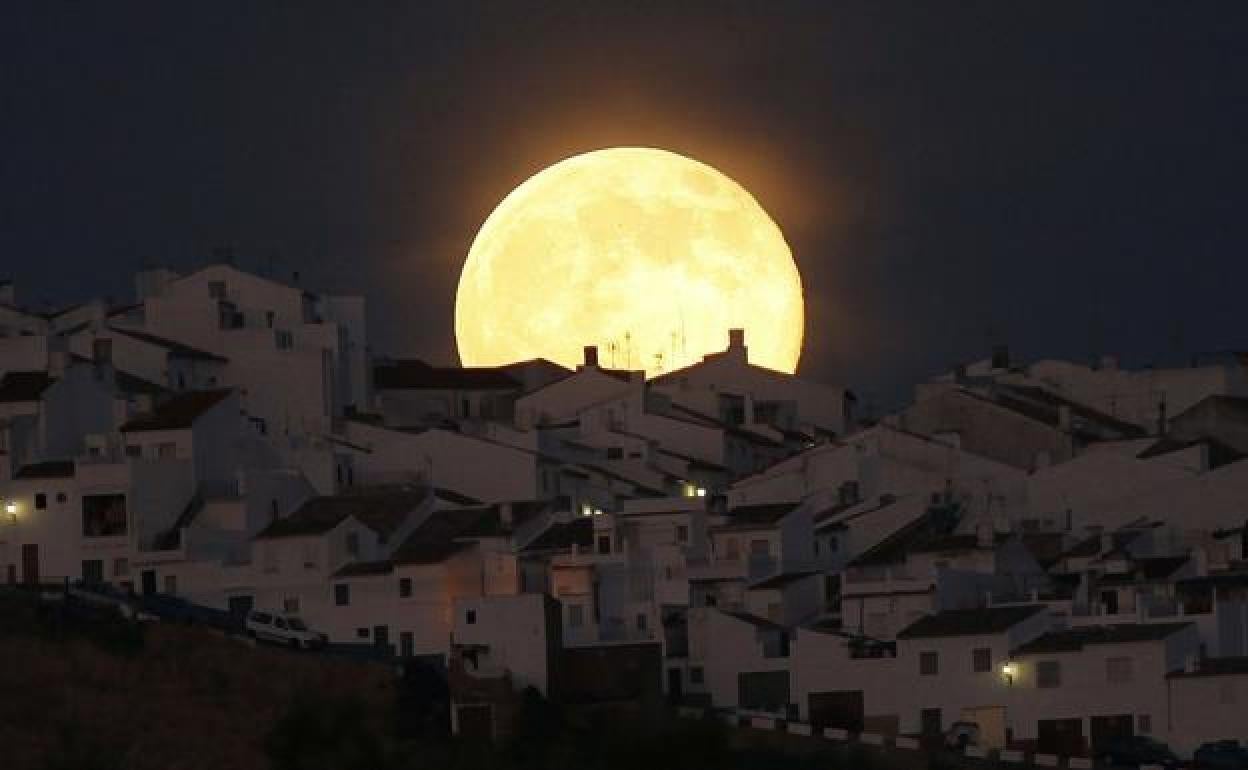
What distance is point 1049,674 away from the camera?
80062mm

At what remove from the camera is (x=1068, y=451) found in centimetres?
10600

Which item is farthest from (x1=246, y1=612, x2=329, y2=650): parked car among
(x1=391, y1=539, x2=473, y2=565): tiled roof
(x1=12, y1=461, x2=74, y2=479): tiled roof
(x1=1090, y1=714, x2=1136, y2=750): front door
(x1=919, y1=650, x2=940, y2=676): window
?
(x1=1090, y1=714, x2=1136, y2=750): front door

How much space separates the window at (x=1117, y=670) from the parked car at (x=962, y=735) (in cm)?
226

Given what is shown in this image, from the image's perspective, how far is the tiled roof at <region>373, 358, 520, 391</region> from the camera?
113 metres

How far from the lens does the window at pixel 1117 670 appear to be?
260 ft

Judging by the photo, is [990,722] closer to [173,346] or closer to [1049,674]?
[1049,674]

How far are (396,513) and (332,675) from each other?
8.02m

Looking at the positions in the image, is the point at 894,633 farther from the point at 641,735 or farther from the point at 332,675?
the point at 641,735

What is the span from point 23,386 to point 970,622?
71.9 feet

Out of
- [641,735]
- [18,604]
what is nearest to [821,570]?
[18,604]

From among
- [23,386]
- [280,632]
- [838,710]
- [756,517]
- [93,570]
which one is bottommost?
[838,710]

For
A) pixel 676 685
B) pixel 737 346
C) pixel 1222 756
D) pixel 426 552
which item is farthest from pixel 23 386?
pixel 1222 756

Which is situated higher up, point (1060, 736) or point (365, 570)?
point (365, 570)

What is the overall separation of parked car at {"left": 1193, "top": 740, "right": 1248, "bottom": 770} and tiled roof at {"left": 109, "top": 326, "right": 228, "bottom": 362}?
3068 centimetres
